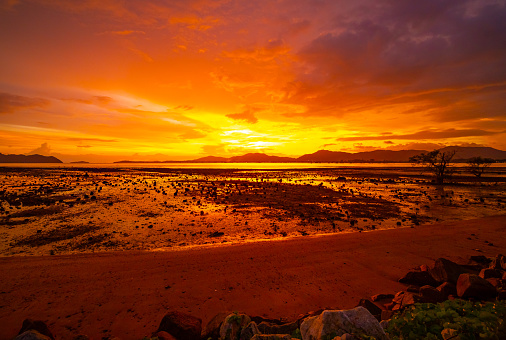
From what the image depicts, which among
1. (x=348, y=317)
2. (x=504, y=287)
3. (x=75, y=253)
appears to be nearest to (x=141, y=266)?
(x=75, y=253)

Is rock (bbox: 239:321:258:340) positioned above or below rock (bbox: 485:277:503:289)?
above

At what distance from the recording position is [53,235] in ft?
45.8

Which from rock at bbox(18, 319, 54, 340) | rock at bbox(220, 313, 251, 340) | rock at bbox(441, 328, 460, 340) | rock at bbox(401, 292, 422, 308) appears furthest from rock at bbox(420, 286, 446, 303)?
rock at bbox(18, 319, 54, 340)

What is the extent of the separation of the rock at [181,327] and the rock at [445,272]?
7901 millimetres

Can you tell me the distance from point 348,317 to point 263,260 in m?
6.30

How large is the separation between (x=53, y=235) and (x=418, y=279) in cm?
1862

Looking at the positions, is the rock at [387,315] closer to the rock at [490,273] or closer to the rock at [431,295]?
the rock at [431,295]

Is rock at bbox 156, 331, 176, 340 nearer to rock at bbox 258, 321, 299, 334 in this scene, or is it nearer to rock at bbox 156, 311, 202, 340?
rock at bbox 156, 311, 202, 340

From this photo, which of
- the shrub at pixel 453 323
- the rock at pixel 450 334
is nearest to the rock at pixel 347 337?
the shrub at pixel 453 323

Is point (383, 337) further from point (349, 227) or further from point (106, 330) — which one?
point (349, 227)

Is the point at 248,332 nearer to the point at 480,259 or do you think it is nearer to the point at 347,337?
the point at 347,337

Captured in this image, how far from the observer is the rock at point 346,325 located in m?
3.98

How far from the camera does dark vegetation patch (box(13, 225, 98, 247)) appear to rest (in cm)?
1270

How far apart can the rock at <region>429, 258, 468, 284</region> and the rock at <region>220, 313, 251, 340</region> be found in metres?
7.02
